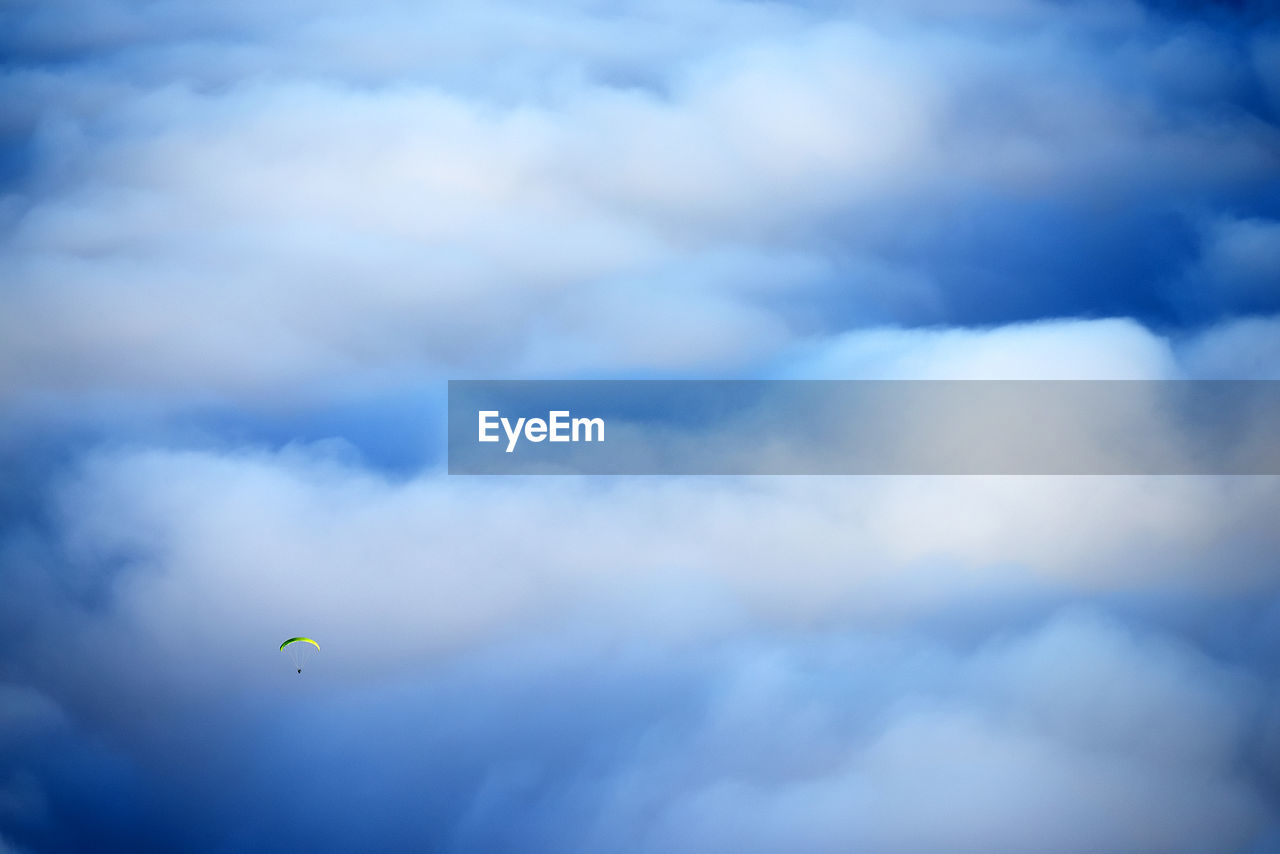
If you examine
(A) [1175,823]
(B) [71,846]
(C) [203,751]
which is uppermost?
(C) [203,751]

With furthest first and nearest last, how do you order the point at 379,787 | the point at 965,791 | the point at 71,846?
the point at 379,787
the point at 71,846
the point at 965,791

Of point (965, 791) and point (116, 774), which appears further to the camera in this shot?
point (116, 774)

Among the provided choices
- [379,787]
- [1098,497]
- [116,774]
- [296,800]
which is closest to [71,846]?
[116,774]

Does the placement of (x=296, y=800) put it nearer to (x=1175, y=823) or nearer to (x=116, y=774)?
(x=116, y=774)

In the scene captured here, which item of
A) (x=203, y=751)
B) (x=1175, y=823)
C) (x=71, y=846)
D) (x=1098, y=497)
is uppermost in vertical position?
(x=1098, y=497)

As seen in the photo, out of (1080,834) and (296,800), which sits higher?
(296,800)

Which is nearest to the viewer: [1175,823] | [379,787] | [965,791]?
[1175,823]

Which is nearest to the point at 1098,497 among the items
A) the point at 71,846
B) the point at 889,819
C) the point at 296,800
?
the point at 889,819

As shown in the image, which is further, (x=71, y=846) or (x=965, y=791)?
(x=71, y=846)

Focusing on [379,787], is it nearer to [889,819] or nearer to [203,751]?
[203,751]
